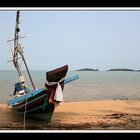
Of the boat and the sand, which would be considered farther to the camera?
the sand

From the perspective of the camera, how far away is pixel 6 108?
15.0 ft

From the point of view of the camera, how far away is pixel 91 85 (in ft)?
18.1

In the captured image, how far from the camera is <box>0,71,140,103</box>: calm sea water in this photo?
13.7ft

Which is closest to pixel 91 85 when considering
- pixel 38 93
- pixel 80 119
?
pixel 80 119

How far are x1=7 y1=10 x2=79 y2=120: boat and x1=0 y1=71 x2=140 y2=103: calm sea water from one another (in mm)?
92

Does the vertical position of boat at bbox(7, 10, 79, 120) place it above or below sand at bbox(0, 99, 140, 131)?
above

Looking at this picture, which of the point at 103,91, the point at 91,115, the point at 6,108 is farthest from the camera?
the point at 103,91

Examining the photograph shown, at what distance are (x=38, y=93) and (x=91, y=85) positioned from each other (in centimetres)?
153

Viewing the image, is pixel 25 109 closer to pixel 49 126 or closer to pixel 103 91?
pixel 49 126

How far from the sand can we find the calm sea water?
6.1 inches

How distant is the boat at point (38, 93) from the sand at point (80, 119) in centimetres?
14

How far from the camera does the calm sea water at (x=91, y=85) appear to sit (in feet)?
13.7
